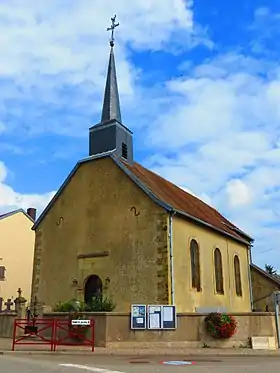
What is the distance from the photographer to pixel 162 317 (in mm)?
16219

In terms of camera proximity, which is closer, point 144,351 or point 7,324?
point 144,351

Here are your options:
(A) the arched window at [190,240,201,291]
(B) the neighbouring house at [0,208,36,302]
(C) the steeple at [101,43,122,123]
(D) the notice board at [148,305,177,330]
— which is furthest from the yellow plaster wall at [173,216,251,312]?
(B) the neighbouring house at [0,208,36,302]

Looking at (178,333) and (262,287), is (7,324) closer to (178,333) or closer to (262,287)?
(178,333)

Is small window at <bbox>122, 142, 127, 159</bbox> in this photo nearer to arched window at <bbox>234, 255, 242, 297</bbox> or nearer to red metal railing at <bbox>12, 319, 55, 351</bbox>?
arched window at <bbox>234, 255, 242, 297</bbox>

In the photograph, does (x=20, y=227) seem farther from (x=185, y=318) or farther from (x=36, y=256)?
(x=185, y=318)

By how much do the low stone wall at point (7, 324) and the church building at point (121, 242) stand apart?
10.7 ft

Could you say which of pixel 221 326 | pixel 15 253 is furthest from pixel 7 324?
pixel 15 253

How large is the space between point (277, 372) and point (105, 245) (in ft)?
38.7

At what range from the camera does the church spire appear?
2429 cm

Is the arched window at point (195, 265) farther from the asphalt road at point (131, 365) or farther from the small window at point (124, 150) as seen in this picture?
the asphalt road at point (131, 365)

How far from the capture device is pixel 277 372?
399 inches

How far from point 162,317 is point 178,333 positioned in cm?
81

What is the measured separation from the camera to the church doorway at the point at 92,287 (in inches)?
814

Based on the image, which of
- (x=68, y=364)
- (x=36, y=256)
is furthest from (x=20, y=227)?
(x=68, y=364)
